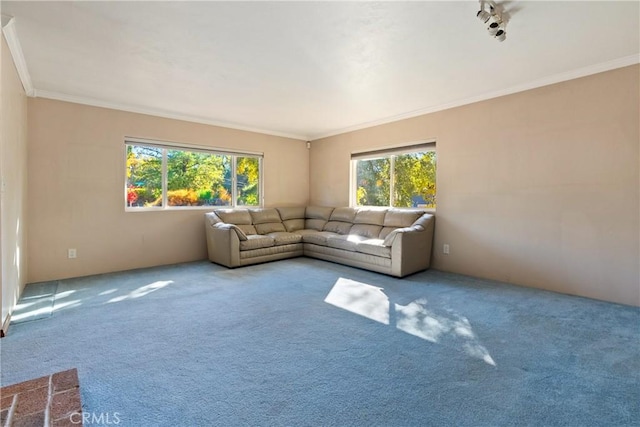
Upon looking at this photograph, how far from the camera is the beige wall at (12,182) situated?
247 centimetres

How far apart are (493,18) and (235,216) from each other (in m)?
4.35

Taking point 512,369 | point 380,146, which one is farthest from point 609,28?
point 380,146

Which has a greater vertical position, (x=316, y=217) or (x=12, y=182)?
(x=12, y=182)

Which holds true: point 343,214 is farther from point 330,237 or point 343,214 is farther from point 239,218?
point 239,218

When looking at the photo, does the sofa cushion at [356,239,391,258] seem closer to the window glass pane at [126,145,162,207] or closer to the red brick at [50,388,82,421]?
the window glass pane at [126,145,162,207]

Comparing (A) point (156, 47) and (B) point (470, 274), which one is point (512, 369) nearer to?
(B) point (470, 274)

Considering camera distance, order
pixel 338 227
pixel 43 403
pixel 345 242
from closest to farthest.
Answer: pixel 43 403 → pixel 345 242 → pixel 338 227

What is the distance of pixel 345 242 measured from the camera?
4746mm

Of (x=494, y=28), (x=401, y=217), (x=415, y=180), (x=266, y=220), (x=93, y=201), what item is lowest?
(x=266, y=220)

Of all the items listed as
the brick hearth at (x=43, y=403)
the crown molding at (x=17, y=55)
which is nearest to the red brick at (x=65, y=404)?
the brick hearth at (x=43, y=403)

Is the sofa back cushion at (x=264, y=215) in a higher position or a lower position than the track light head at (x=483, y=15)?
lower

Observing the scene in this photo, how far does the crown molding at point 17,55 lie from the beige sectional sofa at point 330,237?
2614 mm

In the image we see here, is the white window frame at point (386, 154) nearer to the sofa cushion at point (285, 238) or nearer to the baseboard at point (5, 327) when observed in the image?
the sofa cushion at point (285, 238)

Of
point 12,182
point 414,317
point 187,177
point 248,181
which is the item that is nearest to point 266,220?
point 248,181
